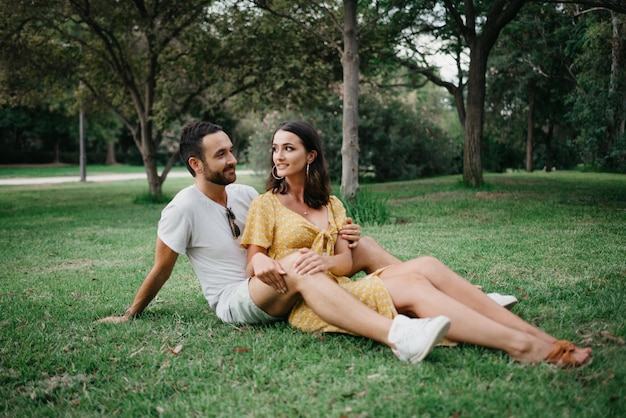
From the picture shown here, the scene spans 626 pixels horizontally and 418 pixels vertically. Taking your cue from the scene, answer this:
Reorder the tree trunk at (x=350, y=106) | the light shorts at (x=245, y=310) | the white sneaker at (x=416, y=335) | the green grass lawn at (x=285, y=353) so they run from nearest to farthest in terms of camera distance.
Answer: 1. the green grass lawn at (x=285, y=353)
2. the white sneaker at (x=416, y=335)
3. the light shorts at (x=245, y=310)
4. the tree trunk at (x=350, y=106)

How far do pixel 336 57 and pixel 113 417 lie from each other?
12131 millimetres

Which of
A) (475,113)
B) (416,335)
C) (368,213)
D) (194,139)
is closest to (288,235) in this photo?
(194,139)

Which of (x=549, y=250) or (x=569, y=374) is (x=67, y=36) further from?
(x=569, y=374)

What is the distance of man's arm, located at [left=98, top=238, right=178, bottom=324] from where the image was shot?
3.71 metres

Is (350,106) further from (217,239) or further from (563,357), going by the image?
(563,357)

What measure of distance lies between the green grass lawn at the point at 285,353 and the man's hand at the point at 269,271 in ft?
1.36

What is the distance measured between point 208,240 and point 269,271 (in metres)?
0.75

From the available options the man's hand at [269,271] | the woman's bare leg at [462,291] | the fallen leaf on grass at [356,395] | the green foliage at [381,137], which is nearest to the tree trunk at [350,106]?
the woman's bare leg at [462,291]

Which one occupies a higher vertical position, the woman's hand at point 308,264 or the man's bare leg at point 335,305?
the woman's hand at point 308,264

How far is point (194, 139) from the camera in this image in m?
3.78

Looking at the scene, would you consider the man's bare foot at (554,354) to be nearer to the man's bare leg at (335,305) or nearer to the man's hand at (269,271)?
the man's bare leg at (335,305)

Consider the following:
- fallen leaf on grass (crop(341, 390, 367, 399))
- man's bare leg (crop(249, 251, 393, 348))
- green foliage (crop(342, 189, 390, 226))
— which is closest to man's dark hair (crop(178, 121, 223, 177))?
man's bare leg (crop(249, 251, 393, 348))

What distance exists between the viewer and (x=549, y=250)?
6.23m

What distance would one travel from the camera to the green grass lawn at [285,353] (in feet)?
8.54
